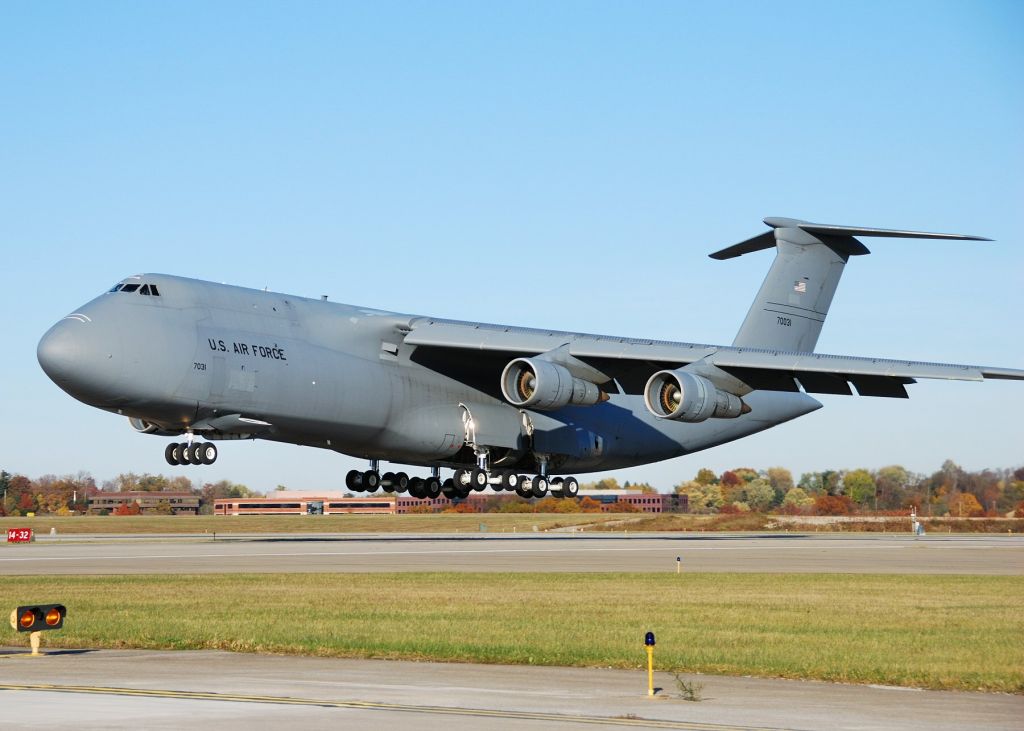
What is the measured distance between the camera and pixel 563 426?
3412cm

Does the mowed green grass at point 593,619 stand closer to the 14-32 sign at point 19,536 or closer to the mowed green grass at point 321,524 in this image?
the 14-32 sign at point 19,536

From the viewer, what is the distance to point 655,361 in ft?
98.2

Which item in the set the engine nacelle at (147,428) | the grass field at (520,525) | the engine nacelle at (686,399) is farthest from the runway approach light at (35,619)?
the grass field at (520,525)

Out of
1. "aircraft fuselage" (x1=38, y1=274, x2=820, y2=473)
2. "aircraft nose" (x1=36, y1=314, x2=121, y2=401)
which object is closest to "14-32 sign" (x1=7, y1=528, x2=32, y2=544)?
"aircraft fuselage" (x1=38, y1=274, x2=820, y2=473)

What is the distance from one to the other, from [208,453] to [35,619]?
15118mm

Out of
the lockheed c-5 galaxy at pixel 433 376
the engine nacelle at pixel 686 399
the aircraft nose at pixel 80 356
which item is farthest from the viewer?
the engine nacelle at pixel 686 399

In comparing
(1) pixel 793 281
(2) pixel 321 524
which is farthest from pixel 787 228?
(2) pixel 321 524

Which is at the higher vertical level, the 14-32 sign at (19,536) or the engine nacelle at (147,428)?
the engine nacelle at (147,428)

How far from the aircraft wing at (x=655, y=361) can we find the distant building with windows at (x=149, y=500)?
78100 millimetres

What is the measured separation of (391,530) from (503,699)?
5074cm

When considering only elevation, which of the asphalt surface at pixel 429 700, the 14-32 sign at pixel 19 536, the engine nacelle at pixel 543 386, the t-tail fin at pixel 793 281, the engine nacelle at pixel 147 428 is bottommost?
the asphalt surface at pixel 429 700

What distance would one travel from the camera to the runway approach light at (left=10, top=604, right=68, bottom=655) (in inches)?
508

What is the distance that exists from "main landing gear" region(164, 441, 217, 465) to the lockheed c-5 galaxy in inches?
1.1

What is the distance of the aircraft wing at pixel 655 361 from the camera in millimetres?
28625
